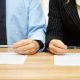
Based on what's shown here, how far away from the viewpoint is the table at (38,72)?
0.62m

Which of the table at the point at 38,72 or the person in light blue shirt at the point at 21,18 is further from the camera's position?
the person in light blue shirt at the point at 21,18

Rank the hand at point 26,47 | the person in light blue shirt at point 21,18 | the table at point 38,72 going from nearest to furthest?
1. the table at point 38,72
2. the hand at point 26,47
3. the person in light blue shirt at point 21,18

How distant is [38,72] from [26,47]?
1.05ft

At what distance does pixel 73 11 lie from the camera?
1234 millimetres

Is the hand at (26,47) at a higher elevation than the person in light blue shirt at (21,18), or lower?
lower

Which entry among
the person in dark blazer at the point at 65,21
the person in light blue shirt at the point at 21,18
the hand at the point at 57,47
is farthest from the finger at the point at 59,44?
the person in light blue shirt at the point at 21,18

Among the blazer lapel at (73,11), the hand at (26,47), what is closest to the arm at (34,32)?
the hand at (26,47)

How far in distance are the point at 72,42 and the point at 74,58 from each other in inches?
18.3

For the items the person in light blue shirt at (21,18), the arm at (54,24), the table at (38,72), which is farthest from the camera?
the person in light blue shirt at (21,18)

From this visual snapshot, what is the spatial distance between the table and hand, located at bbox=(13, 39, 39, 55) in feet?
0.55

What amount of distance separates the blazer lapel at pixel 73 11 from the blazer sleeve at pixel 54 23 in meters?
0.07

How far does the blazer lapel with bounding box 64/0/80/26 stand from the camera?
1227 millimetres

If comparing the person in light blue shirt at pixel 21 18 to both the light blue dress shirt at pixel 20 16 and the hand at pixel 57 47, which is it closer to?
the light blue dress shirt at pixel 20 16

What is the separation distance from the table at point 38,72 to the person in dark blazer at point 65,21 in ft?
1.38
